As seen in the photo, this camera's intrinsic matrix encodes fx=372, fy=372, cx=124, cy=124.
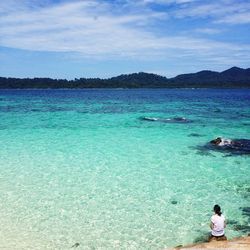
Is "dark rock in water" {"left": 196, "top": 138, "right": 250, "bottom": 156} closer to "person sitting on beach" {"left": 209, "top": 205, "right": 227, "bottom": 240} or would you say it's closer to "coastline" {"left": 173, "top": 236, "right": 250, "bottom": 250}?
"person sitting on beach" {"left": 209, "top": 205, "right": 227, "bottom": 240}

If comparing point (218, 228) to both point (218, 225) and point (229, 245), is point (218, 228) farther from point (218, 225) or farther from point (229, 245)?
point (229, 245)

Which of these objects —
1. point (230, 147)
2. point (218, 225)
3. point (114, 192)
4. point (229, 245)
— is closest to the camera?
point (229, 245)

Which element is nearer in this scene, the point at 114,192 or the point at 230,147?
the point at 114,192

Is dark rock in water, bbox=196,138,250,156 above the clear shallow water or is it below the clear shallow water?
above

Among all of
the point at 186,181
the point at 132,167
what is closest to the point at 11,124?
the point at 132,167

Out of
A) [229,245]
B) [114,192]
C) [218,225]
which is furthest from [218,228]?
[114,192]

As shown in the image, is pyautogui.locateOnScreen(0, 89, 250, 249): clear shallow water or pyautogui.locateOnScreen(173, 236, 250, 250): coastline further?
pyautogui.locateOnScreen(0, 89, 250, 249): clear shallow water

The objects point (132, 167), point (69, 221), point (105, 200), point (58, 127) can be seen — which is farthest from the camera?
point (58, 127)

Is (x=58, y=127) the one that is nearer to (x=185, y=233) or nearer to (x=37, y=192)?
(x=37, y=192)

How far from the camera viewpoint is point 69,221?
455 inches

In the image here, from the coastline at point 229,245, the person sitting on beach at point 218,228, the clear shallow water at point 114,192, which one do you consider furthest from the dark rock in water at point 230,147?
the coastline at point 229,245

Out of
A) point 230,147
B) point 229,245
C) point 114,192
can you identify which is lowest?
point 114,192

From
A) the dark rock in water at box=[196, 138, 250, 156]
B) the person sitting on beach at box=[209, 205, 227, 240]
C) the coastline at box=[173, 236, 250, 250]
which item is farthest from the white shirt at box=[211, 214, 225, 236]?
the dark rock in water at box=[196, 138, 250, 156]

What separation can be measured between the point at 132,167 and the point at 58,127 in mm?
16175
